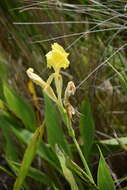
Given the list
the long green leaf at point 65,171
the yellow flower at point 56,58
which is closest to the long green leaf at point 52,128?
the long green leaf at point 65,171

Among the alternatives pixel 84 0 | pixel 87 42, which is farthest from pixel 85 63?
pixel 84 0

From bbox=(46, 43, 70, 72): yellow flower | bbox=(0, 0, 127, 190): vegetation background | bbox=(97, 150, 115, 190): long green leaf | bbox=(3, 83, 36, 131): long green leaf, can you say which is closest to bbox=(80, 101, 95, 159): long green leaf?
bbox=(0, 0, 127, 190): vegetation background

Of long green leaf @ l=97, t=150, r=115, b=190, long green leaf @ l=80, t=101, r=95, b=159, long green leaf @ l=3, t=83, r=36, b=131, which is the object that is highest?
long green leaf @ l=3, t=83, r=36, b=131

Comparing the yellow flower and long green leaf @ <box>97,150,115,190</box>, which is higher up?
the yellow flower

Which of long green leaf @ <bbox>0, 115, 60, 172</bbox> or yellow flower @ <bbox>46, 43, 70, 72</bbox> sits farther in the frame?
long green leaf @ <bbox>0, 115, 60, 172</bbox>

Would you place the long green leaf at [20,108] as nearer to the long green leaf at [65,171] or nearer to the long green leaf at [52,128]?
the long green leaf at [52,128]

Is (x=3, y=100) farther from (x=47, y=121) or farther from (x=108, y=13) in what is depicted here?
A: (x=108, y=13)

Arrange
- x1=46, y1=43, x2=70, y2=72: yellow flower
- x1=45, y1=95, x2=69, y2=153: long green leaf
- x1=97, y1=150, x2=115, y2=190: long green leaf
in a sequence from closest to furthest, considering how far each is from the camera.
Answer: x1=46, y1=43, x2=70, y2=72: yellow flower → x1=97, y1=150, x2=115, y2=190: long green leaf → x1=45, y1=95, x2=69, y2=153: long green leaf

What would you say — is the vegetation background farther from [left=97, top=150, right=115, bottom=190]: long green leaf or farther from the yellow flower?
the yellow flower
